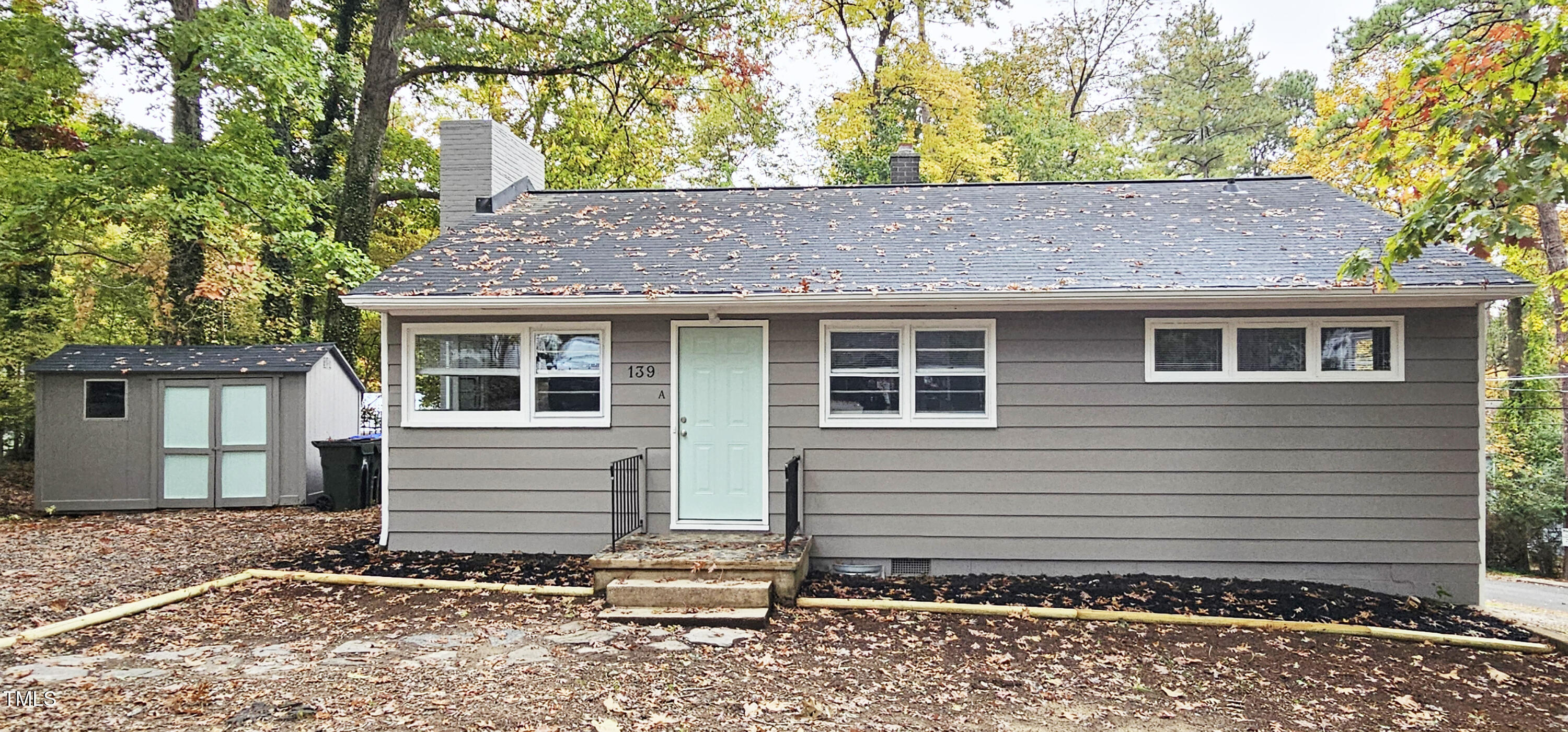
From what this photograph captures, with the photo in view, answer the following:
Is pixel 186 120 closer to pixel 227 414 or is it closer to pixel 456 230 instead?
pixel 227 414

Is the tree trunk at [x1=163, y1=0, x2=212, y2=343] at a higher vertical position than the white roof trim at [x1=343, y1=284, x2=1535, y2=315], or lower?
higher

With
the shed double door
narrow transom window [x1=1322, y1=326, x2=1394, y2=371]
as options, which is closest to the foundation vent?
narrow transom window [x1=1322, y1=326, x2=1394, y2=371]

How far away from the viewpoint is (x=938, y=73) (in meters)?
18.3

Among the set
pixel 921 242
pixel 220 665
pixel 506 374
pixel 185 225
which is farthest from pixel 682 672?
pixel 185 225

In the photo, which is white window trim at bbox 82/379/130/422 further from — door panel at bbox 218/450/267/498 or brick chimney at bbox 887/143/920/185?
brick chimney at bbox 887/143/920/185

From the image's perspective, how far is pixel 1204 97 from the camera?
24.1 metres

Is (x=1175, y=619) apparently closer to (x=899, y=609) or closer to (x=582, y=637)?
(x=899, y=609)

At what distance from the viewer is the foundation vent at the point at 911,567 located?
6.84m

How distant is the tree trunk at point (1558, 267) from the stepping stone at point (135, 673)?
58.7 feet

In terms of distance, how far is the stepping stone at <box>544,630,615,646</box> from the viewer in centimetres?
498

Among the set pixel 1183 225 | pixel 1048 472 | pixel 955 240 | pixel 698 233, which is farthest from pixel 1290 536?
pixel 698 233

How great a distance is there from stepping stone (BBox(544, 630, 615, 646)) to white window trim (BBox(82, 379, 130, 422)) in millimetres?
7870

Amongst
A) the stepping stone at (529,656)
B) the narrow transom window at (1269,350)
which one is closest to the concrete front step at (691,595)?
the stepping stone at (529,656)

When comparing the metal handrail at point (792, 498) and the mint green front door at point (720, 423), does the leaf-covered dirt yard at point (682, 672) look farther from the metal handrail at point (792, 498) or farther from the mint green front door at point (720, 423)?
the mint green front door at point (720, 423)
